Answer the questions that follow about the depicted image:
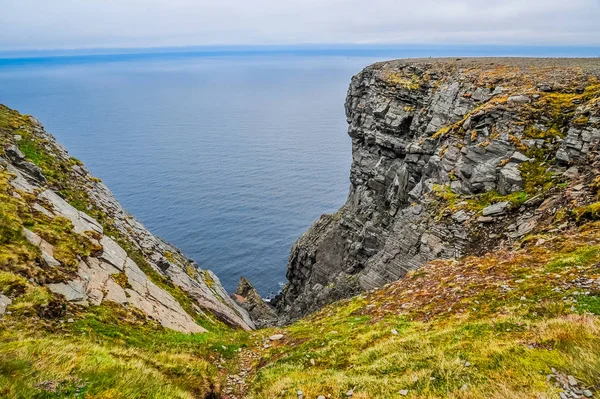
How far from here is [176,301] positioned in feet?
89.7

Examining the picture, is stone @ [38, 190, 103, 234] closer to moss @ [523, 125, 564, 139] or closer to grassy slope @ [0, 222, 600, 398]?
grassy slope @ [0, 222, 600, 398]

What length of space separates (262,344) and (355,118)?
1819 inches

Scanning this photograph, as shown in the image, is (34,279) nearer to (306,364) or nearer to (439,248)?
(306,364)

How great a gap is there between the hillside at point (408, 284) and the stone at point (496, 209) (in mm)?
358

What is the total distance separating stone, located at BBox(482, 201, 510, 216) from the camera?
91.6 ft

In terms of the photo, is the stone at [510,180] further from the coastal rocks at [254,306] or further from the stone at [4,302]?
the coastal rocks at [254,306]

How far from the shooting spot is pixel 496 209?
28.2 m

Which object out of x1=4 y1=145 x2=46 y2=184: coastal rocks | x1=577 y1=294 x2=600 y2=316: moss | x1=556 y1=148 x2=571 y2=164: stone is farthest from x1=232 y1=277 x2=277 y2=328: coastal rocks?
x1=577 y1=294 x2=600 y2=316: moss

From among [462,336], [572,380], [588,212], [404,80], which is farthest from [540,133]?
[572,380]

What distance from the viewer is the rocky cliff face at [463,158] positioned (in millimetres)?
27562

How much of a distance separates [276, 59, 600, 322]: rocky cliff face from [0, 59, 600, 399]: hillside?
0.56 feet

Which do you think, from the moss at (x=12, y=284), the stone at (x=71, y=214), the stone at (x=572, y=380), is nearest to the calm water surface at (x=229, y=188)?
the stone at (x=71, y=214)

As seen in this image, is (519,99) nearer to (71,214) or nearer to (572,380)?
(572,380)

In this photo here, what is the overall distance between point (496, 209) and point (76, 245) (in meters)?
29.4
